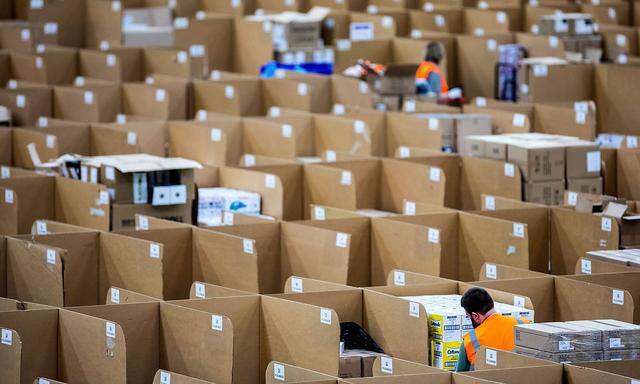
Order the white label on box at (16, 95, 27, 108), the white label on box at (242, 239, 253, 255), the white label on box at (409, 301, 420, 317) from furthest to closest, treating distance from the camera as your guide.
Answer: the white label on box at (16, 95, 27, 108)
the white label on box at (242, 239, 253, 255)
the white label on box at (409, 301, 420, 317)

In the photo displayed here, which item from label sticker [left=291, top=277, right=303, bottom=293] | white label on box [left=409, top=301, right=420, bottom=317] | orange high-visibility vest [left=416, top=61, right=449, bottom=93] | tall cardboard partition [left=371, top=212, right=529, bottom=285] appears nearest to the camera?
white label on box [left=409, top=301, right=420, bottom=317]

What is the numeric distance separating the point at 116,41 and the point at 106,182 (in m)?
6.42

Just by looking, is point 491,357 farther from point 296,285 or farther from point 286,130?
point 286,130

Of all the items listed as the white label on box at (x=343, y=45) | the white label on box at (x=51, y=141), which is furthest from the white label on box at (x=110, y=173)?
the white label on box at (x=343, y=45)

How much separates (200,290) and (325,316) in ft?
2.94

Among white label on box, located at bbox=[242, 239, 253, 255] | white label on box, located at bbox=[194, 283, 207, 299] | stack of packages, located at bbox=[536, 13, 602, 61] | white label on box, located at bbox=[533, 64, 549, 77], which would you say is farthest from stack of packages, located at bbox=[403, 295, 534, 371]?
stack of packages, located at bbox=[536, 13, 602, 61]

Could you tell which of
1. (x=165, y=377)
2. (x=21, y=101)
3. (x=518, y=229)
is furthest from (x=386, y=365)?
(x=21, y=101)

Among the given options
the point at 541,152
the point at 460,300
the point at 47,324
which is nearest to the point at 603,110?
the point at 541,152

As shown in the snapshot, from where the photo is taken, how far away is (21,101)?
1183 cm

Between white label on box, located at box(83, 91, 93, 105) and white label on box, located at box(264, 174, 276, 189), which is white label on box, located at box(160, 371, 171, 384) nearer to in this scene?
white label on box, located at box(264, 174, 276, 189)

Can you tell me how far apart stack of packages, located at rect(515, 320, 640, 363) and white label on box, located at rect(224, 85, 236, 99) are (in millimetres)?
6366

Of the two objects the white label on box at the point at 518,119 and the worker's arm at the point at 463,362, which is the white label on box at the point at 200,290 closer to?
the worker's arm at the point at 463,362

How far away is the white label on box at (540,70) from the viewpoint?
40.7ft

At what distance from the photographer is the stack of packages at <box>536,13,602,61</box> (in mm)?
14047
